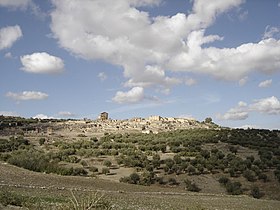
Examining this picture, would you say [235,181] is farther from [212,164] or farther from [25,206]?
[25,206]

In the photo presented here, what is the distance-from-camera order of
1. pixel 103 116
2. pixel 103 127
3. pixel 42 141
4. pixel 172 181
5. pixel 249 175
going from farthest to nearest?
Result: pixel 103 116 → pixel 103 127 → pixel 42 141 → pixel 249 175 → pixel 172 181

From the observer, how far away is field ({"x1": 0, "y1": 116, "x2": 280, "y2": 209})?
34.6 metres

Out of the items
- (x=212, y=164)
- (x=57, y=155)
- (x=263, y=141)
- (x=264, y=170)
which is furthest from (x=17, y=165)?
(x=263, y=141)

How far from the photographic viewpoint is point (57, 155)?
53750mm

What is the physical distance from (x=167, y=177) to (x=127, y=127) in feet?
159

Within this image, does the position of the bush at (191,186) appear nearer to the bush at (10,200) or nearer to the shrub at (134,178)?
the shrub at (134,178)

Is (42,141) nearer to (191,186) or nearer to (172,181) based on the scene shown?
(172,181)

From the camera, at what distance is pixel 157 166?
50719 millimetres

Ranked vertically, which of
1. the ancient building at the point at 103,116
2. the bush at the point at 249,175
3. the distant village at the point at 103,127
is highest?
the ancient building at the point at 103,116

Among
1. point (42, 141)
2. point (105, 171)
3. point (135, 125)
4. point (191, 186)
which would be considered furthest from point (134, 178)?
point (135, 125)

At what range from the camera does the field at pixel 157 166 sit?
1362 inches

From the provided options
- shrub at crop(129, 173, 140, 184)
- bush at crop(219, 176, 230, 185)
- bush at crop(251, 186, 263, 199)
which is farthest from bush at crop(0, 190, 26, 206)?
bush at crop(219, 176, 230, 185)

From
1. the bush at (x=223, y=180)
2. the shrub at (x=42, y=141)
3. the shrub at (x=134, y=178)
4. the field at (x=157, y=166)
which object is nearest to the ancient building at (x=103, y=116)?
the field at (x=157, y=166)

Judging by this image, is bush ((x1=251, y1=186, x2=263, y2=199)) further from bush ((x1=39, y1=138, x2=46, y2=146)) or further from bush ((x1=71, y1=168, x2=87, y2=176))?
bush ((x1=39, y1=138, x2=46, y2=146))
